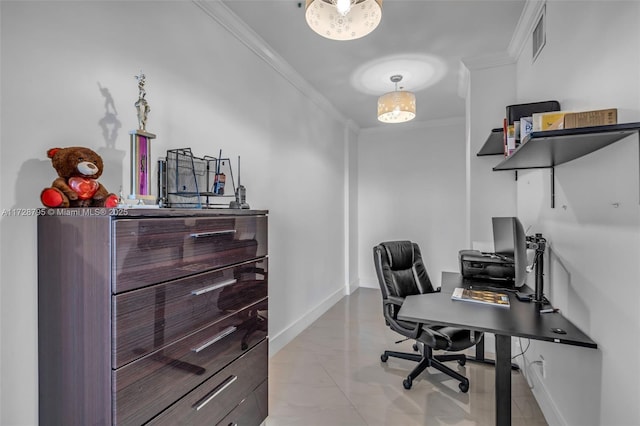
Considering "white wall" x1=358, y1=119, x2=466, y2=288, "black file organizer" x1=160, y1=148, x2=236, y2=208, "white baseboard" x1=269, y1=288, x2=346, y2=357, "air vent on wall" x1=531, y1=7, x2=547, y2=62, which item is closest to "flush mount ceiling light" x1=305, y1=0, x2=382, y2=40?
"black file organizer" x1=160, y1=148, x2=236, y2=208

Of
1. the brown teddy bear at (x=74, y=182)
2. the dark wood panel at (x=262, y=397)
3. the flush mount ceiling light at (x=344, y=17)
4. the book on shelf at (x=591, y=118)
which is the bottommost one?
the dark wood panel at (x=262, y=397)

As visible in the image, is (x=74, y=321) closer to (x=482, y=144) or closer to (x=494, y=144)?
(x=494, y=144)

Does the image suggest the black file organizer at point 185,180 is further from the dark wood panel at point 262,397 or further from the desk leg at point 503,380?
the desk leg at point 503,380

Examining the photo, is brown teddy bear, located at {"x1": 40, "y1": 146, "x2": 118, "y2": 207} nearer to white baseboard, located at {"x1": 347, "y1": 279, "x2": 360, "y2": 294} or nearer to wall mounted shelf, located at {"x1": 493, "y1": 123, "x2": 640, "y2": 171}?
wall mounted shelf, located at {"x1": 493, "y1": 123, "x2": 640, "y2": 171}

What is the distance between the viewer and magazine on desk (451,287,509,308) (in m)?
1.84

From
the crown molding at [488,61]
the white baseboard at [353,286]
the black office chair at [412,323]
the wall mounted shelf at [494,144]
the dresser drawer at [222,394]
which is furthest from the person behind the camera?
the white baseboard at [353,286]

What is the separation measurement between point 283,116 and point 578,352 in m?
2.86

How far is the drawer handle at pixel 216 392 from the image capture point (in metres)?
1.42

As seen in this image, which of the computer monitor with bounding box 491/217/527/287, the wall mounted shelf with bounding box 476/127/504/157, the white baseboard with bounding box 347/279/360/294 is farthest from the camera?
the white baseboard with bounding box 347/279/360/294

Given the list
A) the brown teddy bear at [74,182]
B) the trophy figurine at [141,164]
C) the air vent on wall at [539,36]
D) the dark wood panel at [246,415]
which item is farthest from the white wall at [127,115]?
the air vent on wall at [539,36]

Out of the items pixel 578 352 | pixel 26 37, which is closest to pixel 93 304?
pixel 26 37

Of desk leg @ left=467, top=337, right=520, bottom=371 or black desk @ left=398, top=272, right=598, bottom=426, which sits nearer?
black desk @ left=398, top=272, right=598, bottom=426

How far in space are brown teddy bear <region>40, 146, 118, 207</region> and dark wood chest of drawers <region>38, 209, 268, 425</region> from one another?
0.26 feet

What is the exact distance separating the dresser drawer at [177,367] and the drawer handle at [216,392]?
0.09 m
